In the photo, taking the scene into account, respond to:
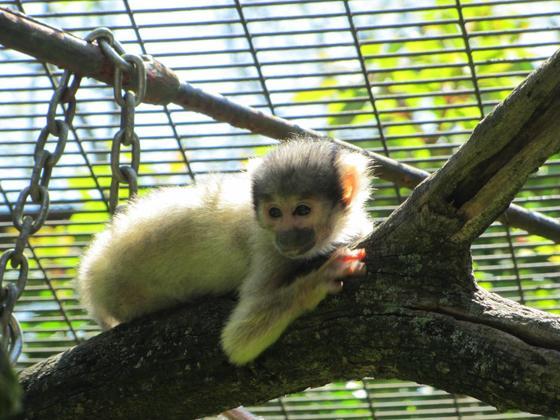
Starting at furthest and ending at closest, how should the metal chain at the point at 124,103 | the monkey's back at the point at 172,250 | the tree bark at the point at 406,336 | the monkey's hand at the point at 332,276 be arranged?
the monkey's back at the point at 172,250, the metal chain at the point at 124,103, the monkey's hand at the point at 332,276, the tree bark at the point at 406,336

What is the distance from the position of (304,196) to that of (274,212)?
139 mm

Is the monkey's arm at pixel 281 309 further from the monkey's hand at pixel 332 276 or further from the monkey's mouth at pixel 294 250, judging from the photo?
the monkey's mouth at pixel 294 250

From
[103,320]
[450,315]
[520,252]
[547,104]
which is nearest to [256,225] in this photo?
[103,320]

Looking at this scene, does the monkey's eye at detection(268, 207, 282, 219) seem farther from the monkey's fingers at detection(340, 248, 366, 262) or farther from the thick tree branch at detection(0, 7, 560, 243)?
the thick tree branch at detection(0, 7, 560, 243)

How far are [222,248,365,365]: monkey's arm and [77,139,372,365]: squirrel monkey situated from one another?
0.08 m

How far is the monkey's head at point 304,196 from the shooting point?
3518mm

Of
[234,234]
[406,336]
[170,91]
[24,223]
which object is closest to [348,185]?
[234,234]

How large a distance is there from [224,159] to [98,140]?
71cm

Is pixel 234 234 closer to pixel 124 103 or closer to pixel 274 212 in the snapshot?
pixel 274 212

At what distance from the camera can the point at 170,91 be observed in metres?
4.00

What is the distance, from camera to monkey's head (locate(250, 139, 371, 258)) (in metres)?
3.52

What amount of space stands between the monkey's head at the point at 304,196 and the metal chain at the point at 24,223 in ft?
2.73

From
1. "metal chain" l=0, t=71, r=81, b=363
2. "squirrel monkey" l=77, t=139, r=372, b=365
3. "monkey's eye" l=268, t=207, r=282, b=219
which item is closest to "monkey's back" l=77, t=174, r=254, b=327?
"squirrel monkey" l=77, t=139, r=372, b=365

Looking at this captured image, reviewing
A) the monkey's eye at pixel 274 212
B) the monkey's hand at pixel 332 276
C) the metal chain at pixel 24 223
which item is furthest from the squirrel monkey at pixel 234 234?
the metal chain at pixel 24 223
